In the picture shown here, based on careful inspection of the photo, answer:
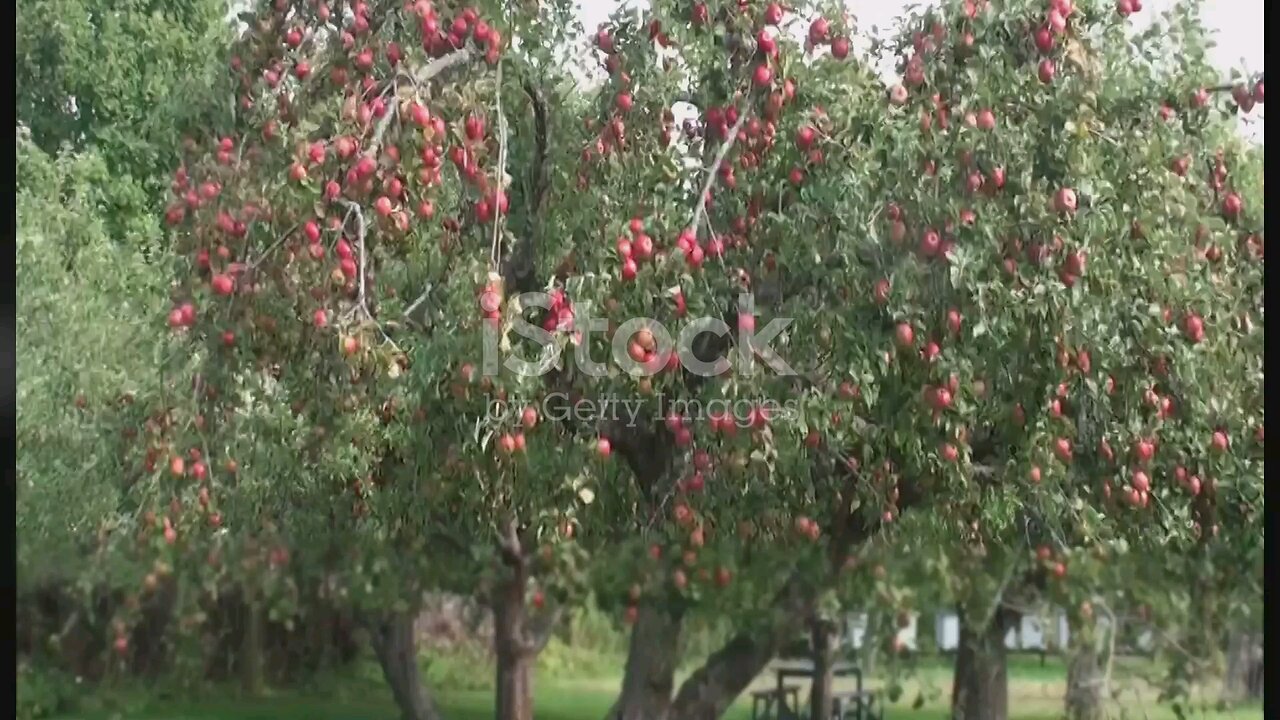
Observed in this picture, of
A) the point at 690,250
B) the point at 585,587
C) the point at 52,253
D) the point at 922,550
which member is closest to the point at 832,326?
the point at 690,250

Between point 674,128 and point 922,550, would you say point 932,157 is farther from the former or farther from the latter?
point 922,550

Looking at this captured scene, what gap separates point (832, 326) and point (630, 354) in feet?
1.47

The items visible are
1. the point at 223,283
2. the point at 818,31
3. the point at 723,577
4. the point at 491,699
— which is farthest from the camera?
the point at 491,699

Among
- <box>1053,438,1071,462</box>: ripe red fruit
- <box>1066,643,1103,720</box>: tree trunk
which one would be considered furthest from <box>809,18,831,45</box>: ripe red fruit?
<box>1066,643,1103,720</box>: tree trunk

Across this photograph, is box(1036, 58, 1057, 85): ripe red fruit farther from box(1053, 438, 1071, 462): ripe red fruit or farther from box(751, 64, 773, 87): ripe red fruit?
box(1053, 438, 1071, 462): ripe red fruit

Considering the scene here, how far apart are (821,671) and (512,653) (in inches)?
31.9

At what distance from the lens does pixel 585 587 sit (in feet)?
11.7

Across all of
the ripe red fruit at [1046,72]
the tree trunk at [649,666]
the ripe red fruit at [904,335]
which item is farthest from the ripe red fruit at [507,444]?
the ripe red fruit at [1046,72]

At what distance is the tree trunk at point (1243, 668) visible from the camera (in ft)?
11.6

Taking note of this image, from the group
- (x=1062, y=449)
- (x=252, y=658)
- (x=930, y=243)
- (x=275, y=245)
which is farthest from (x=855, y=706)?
(x=275, y=245)

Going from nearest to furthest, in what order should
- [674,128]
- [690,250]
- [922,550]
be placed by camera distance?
[690,250]
[674,128]
[922,550]

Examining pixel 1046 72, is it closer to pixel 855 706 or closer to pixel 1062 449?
pixel 1062 449

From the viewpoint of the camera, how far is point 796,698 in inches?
140

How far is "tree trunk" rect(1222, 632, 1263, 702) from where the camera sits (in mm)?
3541
